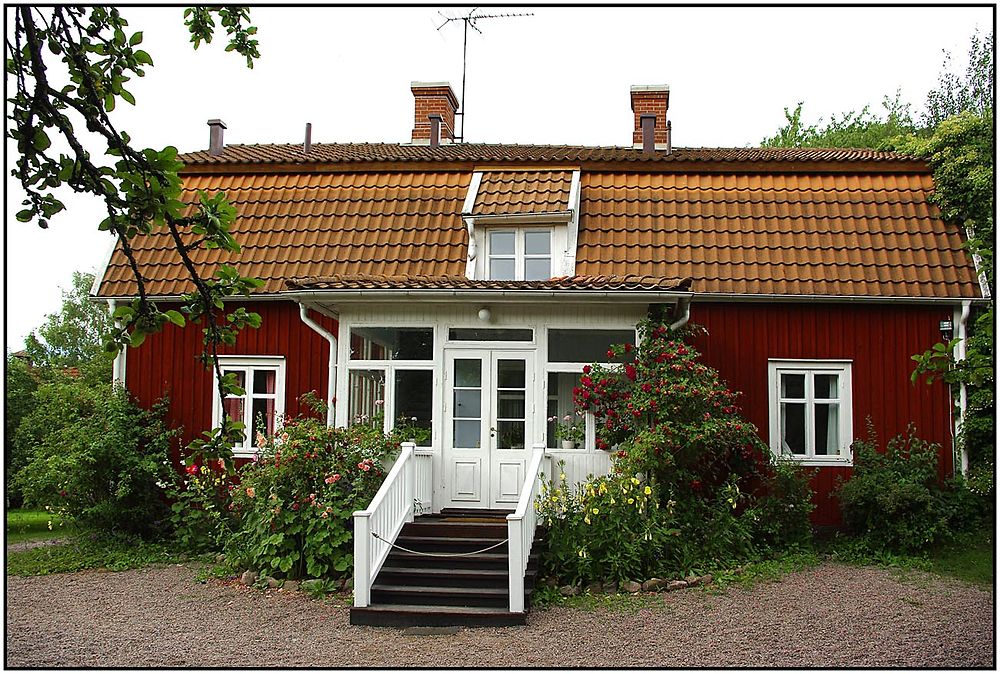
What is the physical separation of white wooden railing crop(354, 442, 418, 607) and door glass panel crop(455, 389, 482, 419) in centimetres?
86

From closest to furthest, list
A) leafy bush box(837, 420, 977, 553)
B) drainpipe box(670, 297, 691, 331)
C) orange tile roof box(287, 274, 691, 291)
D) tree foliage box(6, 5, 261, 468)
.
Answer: tree foliage box(6, 5, 261, 468) → orange tile roof box(287, 274, 691, 291) → leafy bush box(837, 420, 977, 553) → drainpipe box(670, 297, 691, 331)

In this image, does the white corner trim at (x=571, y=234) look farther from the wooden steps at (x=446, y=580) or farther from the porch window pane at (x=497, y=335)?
the wooden steps at (x=446, y=580)

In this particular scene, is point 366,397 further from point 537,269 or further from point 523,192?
point 523,192

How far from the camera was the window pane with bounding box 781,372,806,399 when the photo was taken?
43.4 feet

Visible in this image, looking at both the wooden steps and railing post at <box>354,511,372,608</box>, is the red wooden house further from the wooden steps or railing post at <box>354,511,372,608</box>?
railing post at <box>354,511,372,608</box>

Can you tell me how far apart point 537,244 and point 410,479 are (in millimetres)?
4539

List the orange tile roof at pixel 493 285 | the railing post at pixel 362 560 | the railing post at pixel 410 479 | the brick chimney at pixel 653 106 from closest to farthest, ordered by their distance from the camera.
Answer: the railing post at pixel 362 560, the railing post at pixel 410 479, the orange tile roof at pixel 493 285, the brick chimney at pixel 653 106

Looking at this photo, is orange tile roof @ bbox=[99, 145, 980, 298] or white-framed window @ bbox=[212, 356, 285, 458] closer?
orange tile roof @ bbox=[99, 145, 980, 298]

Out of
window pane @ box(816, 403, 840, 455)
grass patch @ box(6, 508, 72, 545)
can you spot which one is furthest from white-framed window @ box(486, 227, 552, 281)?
grass patch @ box(6, 508, 72, 545)

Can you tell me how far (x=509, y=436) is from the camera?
38.9ft

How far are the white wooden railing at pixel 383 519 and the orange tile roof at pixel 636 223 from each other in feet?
11.3

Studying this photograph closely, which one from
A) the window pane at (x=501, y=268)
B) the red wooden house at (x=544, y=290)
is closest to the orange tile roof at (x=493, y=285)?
the red wooden house at (x=544, y=290)

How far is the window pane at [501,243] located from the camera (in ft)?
45.7

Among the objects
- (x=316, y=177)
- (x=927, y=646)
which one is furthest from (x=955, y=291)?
(x=316, y=177)
